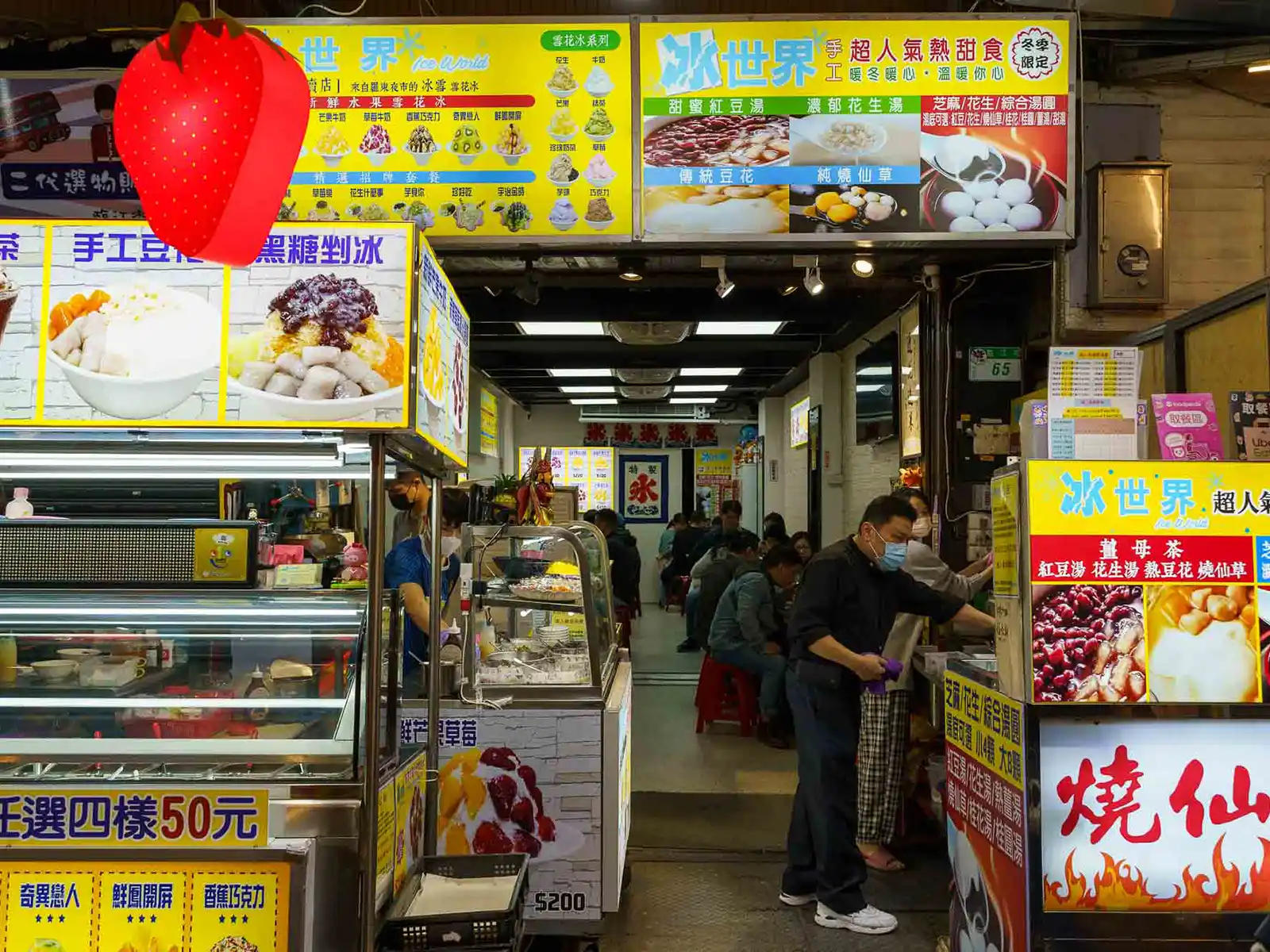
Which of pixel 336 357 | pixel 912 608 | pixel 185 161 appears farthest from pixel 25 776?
pixel 912 608

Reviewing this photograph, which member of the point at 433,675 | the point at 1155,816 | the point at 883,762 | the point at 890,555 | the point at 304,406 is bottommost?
the point at 883,762

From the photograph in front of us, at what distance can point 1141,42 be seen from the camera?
5148 millimetres

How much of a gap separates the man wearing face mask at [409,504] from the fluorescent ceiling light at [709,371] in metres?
6.97

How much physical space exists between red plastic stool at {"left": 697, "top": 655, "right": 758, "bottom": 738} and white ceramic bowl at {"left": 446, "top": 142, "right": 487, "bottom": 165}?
14.4 ft

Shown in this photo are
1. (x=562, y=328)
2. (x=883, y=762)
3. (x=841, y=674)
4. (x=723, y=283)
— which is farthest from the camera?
A: (x=562, y=328)

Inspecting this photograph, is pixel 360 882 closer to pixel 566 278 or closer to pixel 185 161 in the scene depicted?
pixel 185 161

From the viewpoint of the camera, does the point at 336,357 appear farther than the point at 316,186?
No

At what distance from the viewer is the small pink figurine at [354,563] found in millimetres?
2984

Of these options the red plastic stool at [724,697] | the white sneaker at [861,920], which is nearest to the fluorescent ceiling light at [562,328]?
the red plastic stool at [724,697]

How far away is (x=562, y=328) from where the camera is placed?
8.70 meters

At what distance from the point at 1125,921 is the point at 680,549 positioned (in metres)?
11.3

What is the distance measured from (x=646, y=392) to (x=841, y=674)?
926 centimetres

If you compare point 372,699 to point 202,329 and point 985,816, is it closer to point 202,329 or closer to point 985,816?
point 202,329

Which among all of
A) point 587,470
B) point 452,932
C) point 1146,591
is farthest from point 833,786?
point 587,470
